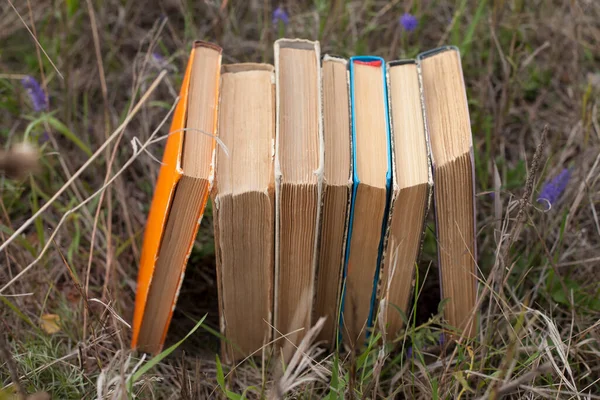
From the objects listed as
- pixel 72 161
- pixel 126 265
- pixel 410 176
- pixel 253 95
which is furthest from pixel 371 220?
pixel 72 161

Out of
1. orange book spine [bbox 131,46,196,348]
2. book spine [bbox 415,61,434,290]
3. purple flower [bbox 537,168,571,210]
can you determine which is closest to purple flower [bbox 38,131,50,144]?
orange book spine [bbox 131,46,196,348]

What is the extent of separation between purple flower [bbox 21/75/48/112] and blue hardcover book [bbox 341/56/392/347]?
0.87 metres

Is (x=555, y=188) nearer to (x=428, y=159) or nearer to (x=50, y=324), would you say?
(x=428, y=159)

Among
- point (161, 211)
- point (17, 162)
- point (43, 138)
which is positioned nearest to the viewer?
point (17, 162)

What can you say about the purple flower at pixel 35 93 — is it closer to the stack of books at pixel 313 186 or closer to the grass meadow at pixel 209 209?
the grass meadow at pixel 209 209

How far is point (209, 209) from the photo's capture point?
5.22ft

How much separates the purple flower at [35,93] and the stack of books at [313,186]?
1.72 feet

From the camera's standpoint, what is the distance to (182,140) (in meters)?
1.17

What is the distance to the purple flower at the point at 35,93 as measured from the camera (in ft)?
5.27

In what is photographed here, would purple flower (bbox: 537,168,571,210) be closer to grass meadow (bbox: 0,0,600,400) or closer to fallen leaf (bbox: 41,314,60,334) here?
grass meadow (bbox: 0,0,600,400)

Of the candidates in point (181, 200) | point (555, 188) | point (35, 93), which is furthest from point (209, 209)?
point (555, 188)

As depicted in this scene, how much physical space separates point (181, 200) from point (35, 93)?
0.73 meters

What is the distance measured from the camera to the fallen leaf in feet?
4.62

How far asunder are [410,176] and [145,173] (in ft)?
2.94
